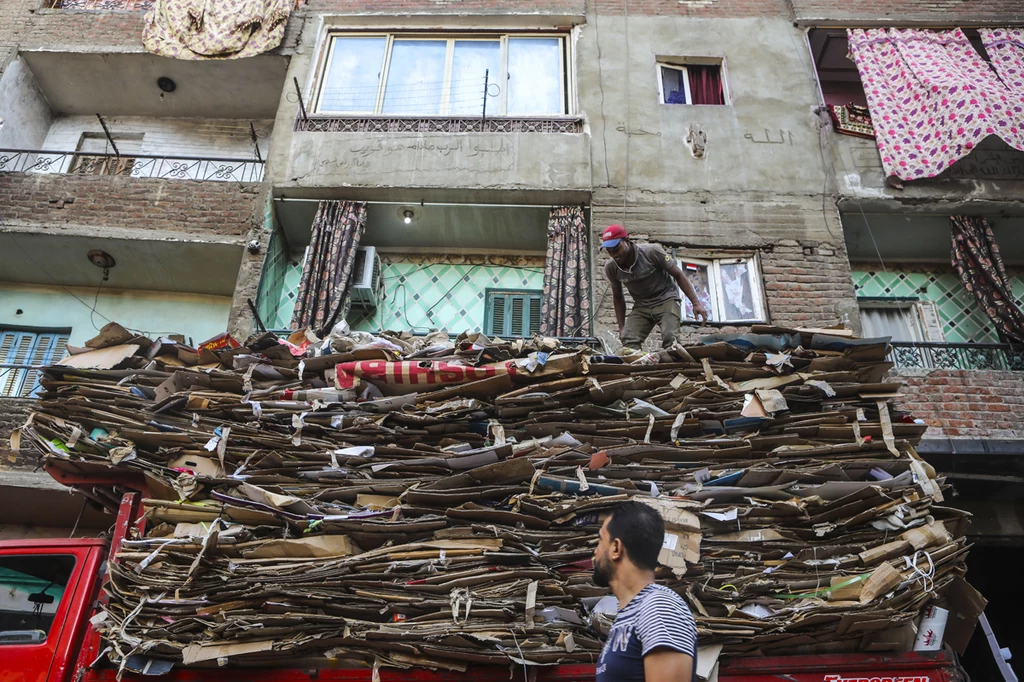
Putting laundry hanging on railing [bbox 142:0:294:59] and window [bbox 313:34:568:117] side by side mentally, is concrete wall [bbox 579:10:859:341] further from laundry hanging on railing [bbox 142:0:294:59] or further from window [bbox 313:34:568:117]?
laundry hanging on railing [bbox 142:0:294:59]

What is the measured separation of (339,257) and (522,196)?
222cm

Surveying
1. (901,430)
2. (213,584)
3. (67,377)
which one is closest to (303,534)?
(213,584)

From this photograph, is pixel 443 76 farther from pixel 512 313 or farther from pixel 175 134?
pixel 175 134

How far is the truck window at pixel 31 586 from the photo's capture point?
4820 millimetres

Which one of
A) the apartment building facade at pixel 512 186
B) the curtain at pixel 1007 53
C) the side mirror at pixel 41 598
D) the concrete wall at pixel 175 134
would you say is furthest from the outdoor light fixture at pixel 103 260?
the curtain at pixel 1007 53

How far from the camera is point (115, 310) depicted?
34.2 feet

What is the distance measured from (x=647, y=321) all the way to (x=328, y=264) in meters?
3.75

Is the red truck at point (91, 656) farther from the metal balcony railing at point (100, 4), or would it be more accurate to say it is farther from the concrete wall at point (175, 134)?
the metal balcony railing at point (100, 4)

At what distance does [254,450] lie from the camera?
558 centimetres

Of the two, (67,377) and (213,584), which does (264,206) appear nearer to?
(67,377)

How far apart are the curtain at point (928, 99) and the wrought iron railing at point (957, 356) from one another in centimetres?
206

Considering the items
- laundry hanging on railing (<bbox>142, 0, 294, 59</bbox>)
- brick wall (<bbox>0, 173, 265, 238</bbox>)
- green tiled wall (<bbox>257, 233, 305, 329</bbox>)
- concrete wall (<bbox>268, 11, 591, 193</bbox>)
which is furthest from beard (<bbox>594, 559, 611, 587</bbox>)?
laundry hanging on railing (<bbox>142, 0, 294, 59</bbox>)

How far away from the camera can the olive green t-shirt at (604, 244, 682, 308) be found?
22.8 ft

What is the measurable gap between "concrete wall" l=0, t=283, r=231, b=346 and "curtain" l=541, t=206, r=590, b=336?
14.8 ft
